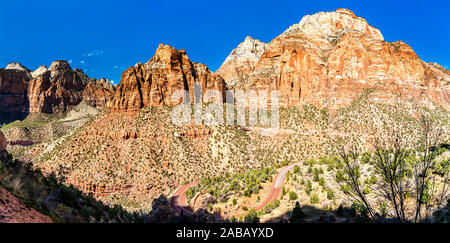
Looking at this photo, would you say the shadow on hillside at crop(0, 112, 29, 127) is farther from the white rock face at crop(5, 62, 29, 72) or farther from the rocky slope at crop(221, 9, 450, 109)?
the rocky slope at crop(221, 9, 450, 109)

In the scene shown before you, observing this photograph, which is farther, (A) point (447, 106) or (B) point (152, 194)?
(A) point (447, 106)

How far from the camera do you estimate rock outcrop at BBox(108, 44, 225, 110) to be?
5712cm

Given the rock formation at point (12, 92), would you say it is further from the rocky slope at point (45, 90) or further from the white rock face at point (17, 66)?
the white rock face at point (17, 66)

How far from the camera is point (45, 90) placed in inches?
4877

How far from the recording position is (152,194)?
40219 mm

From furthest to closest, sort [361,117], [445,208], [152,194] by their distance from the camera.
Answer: [361,117], [152,194], [445,208]

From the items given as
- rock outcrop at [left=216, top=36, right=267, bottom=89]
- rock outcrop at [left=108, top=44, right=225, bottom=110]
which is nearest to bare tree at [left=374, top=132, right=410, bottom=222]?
rock outcrop at [left=108, top=44, right=225, bottom=110]

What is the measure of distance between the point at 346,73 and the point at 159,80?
56.9 metres

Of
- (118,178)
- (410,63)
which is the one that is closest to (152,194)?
(118,178)

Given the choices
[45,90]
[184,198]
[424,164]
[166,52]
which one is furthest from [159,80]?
[45,90]

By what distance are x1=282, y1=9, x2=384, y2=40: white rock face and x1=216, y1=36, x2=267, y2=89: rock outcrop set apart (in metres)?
39.3

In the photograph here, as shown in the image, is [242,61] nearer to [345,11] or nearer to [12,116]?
[345,11]

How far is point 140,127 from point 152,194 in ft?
60.0
